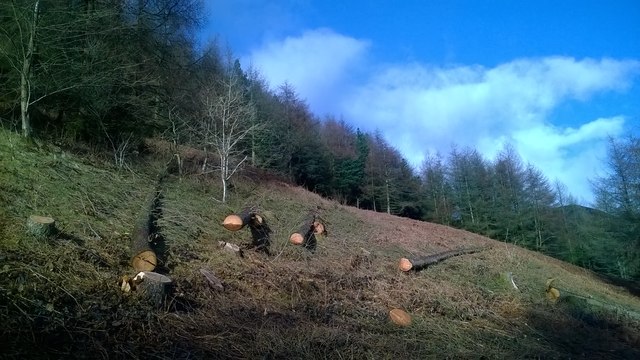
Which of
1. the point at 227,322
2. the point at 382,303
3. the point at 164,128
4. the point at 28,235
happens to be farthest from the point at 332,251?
the point at 164,128

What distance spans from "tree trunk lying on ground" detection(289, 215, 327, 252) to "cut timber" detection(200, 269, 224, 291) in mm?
3744

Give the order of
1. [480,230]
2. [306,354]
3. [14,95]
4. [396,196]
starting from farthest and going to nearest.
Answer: [396,196] < [480,230] < [14,95] < [306,354]

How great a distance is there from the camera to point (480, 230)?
42500 millimetres

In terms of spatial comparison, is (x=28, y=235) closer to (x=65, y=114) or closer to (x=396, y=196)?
(x=65, y=114)

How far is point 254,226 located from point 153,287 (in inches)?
222

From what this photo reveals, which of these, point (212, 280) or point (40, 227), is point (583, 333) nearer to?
point (212, 280)

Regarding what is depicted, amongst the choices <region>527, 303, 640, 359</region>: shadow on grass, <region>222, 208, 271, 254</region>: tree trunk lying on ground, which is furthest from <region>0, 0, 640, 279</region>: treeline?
<region>527, 303, 640, 359</region>: shadow on grass

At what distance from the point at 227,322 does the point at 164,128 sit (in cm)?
1352

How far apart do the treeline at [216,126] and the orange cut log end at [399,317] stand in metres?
7.92

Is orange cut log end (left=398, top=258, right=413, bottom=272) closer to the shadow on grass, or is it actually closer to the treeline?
the shadow on grass

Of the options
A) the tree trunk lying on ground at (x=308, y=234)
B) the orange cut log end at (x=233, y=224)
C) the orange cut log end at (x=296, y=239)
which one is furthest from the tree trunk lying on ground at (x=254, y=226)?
the tree trunk lying on ground at (x=308, y=234)


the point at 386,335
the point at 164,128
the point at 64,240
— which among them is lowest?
the point at 386,335

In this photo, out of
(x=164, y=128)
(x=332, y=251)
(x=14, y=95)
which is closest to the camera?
(x=332, y=251)

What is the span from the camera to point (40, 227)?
6.46 m
